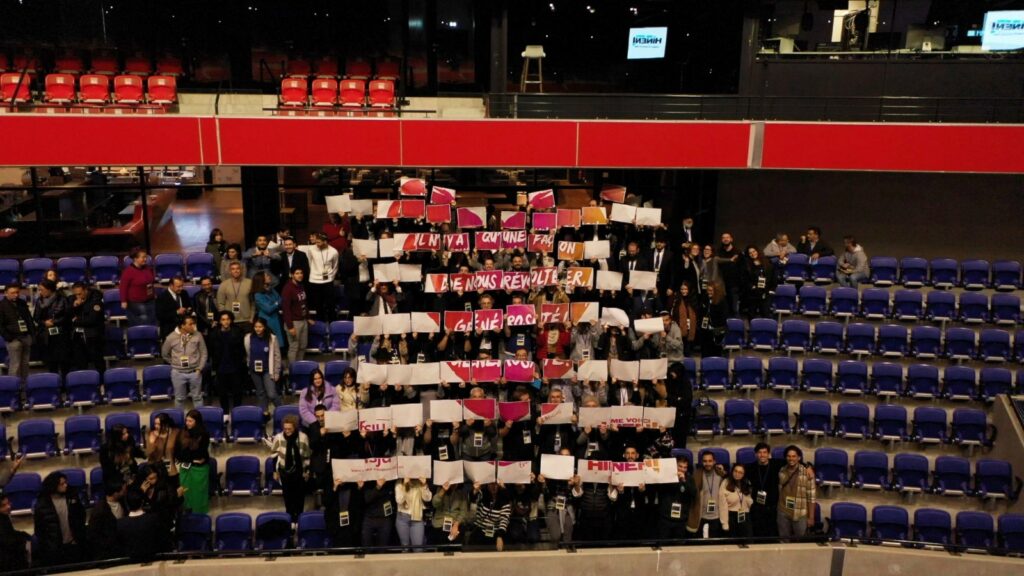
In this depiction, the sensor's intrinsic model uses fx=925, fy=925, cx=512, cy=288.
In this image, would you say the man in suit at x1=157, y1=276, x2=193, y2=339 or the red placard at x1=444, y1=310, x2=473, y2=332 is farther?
the man in suit at x1=157, y1=276, x2=193, y2=339

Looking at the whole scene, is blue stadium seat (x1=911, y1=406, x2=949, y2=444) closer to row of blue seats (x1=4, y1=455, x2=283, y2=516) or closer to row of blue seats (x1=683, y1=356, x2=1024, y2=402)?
row of blue seats (x1=683, y1=356, x2=1024, y2=402)

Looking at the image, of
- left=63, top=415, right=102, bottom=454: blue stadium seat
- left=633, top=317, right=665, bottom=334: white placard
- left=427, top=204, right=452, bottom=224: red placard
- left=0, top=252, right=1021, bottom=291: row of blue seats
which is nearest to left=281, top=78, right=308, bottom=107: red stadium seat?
left=0, top=252, right=1021, bottom=291: row of blue seats

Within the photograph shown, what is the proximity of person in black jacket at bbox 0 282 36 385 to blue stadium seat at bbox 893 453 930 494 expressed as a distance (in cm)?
1302

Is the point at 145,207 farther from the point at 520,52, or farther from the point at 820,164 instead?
the point at 820,164

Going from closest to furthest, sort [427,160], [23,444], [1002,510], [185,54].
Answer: [23,444], [1002,510], [427,160], [185,54]

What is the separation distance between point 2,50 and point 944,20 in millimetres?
19371

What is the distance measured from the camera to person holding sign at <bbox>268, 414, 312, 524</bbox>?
11.6m

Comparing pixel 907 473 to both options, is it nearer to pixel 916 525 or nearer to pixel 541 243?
pixel 916 525

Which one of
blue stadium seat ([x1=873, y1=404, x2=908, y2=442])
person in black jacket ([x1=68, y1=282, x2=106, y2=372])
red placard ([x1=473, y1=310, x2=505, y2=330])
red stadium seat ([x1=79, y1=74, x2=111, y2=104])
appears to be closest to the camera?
red placard ([x1=473, y1=310, x2=505, y2=330])

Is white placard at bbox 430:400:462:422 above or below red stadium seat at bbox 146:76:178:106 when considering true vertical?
below

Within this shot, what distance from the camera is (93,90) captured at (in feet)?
58.0

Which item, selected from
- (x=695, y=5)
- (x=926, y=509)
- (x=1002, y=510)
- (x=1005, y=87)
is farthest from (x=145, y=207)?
(x=1005, y=87)

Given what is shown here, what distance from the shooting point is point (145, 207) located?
18547 millimetres

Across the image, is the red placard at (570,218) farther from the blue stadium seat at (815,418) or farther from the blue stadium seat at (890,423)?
the blue stadium seat at (890,423)
